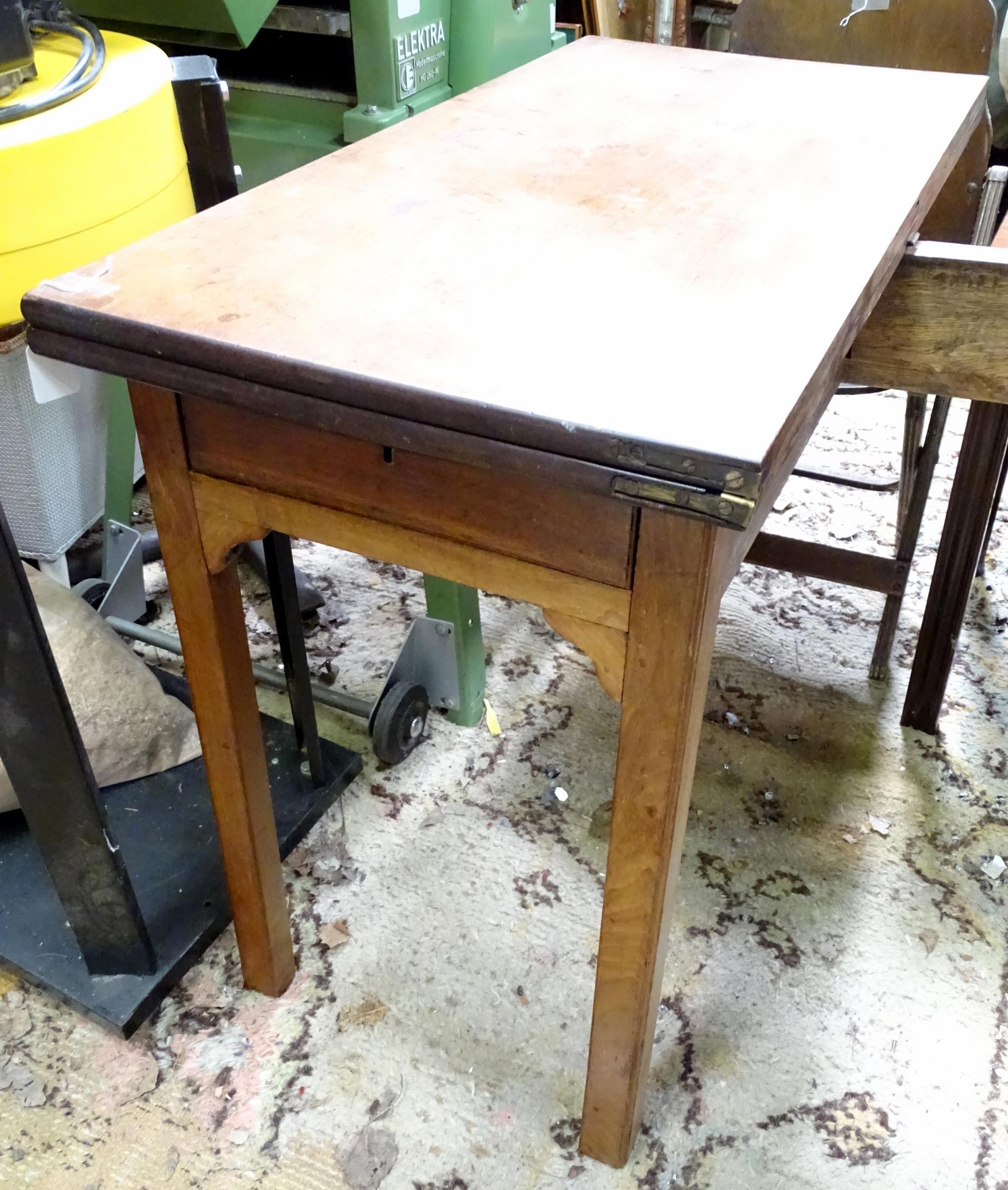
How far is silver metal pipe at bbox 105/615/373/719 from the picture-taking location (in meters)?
1.53

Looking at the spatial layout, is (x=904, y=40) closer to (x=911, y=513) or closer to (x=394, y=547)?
(x=911, y=513)

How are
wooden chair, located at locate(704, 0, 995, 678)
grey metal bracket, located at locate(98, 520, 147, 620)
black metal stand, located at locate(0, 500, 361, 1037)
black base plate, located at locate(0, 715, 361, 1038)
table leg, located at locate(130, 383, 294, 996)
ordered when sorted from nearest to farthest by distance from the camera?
table leg, located at locate(130, 383, 294, 996) < black metal stand, located at locate(0, 500, 361, 1037) < black base plate, located at locate(0, 715, 361, 1038) < wooden chair, located at locate(704, 0, 995, 678) < grey metal bracket, located at locate(98, 520, 147, 620)

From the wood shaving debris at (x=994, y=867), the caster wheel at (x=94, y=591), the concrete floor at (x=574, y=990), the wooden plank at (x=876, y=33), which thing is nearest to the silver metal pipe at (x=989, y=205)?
the wooden plank at (x=876, y=33)

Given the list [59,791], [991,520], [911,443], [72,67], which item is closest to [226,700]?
[59,791]

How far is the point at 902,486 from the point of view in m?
1.67

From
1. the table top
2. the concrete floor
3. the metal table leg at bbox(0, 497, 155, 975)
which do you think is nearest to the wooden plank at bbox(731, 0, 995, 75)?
the table top

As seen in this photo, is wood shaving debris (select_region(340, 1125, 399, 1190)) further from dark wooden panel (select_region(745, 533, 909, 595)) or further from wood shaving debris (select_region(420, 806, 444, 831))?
dark wooden panel (select_region(745, 533, 909, 595))

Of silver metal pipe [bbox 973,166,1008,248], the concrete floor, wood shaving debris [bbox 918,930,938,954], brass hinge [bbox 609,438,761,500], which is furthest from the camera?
silver metal pipe [bbox 973,166,1008,248]

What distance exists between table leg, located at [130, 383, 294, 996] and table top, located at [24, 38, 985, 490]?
0.41 ft

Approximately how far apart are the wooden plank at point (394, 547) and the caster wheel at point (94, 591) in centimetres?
94

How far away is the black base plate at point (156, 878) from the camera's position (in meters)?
1.18

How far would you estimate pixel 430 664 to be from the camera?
Answer: 1.56 meters

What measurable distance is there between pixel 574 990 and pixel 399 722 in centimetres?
46

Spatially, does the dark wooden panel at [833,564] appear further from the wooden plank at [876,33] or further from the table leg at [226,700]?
the table leg at [226,700]
